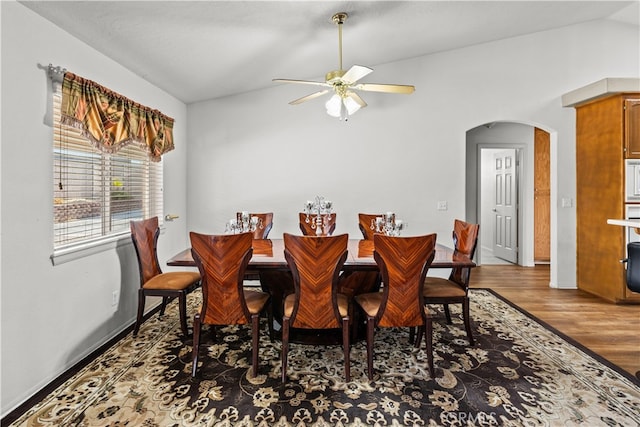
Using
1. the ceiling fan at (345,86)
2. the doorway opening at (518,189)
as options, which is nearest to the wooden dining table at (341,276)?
the ceiling fan at (345,86)

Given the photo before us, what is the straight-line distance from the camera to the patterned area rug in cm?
194

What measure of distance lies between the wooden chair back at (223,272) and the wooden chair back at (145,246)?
0.99 meters

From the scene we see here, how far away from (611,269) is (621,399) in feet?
7.99

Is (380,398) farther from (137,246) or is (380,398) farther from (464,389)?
(137,246)

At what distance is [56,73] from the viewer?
231cm

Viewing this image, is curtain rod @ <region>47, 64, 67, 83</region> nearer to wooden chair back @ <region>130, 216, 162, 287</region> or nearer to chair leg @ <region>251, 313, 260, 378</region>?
wooden chair back @ <region>130, 216, 162, 287</region>

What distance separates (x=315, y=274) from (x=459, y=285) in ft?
4.52

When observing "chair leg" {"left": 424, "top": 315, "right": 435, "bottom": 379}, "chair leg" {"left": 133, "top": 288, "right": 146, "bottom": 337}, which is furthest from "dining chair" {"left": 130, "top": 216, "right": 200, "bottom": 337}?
"chair leg" {"left": 424, "top": 315, "right": 435, "bottom": 379}

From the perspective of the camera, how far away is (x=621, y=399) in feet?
6.88

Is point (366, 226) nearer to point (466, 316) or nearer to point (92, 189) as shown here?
point (466, 316)

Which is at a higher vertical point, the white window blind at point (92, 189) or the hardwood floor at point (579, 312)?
the white window blind at point (92, 189)

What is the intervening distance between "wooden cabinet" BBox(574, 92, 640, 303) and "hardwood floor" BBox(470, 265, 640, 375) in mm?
255

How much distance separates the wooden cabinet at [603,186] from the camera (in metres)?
3.83

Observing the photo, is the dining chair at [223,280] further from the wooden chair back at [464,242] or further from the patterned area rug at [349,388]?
the wooden chair back at [464,242]
